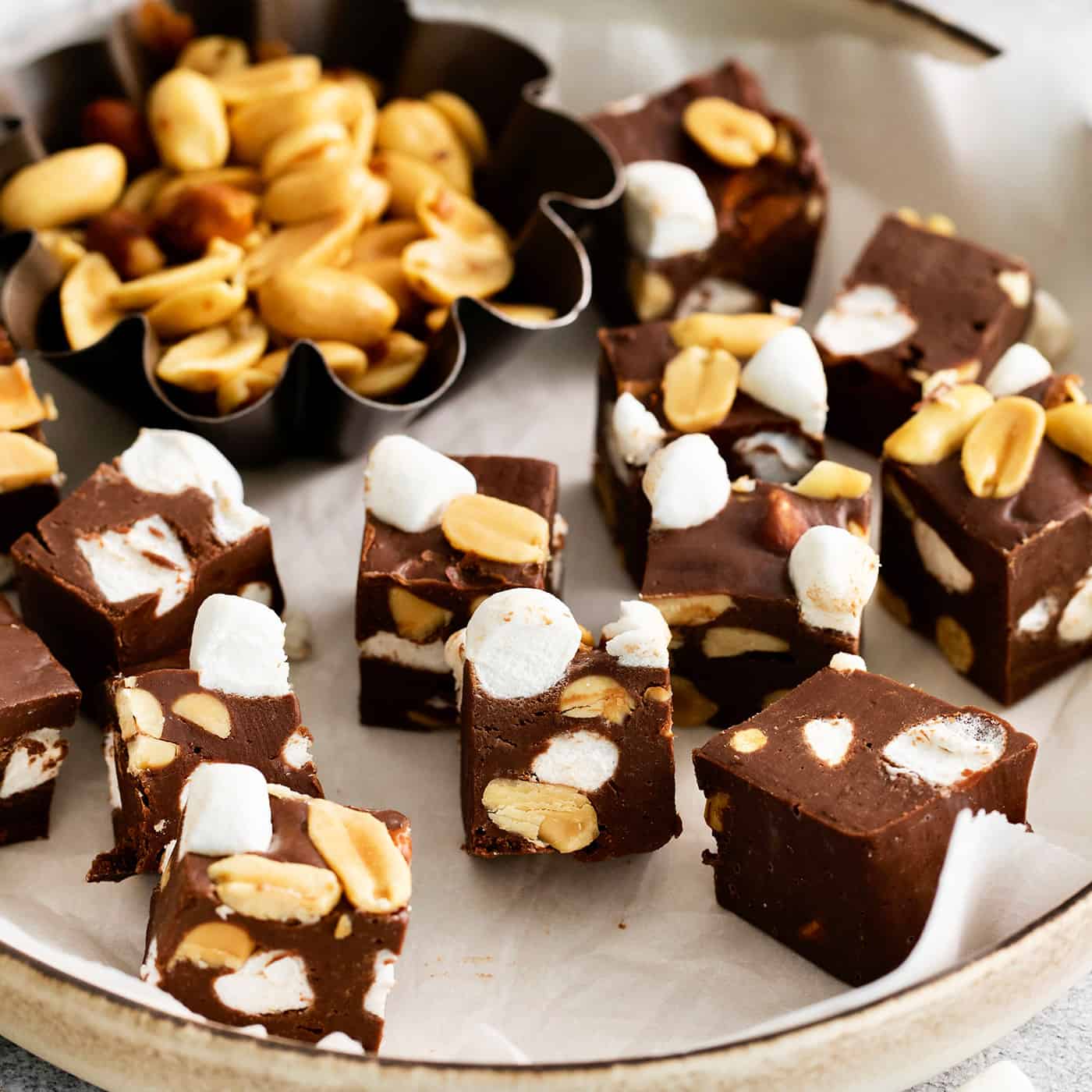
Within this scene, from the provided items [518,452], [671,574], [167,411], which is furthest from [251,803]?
[518,452]

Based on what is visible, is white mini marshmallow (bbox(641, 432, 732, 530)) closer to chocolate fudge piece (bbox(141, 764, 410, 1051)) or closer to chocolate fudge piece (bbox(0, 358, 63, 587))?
chocolate fudge piece (bbox(141, 764, 410, 1051))

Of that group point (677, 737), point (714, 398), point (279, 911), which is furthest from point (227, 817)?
point (714, 398)

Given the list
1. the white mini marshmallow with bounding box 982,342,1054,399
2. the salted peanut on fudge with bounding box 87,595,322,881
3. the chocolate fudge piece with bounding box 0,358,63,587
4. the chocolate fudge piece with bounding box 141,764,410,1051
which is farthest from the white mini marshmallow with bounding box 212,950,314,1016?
the white mini marshmallow with bounding box 982,342,1054,399

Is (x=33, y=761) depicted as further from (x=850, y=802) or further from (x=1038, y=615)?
(x=1038, y=615)

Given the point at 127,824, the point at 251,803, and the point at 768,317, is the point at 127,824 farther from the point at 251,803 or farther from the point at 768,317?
the point at 768,317

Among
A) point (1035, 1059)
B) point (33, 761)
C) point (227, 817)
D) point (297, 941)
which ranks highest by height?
point (227, 817)

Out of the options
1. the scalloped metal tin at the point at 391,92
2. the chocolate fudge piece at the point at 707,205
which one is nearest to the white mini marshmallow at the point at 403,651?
the scalloped metal tin at the point at 391,92

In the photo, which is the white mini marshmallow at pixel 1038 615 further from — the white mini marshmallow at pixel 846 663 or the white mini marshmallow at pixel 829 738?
the white mini marshmallow at pixel 829 738
